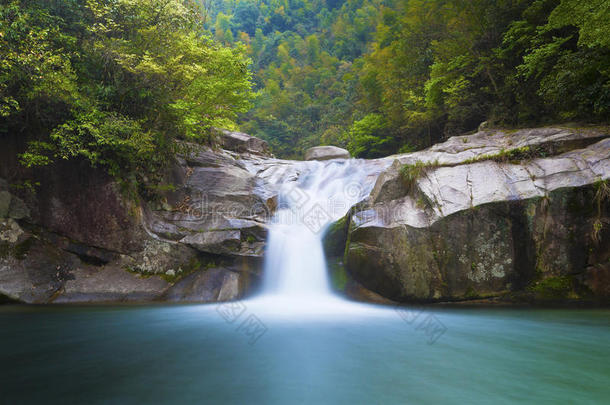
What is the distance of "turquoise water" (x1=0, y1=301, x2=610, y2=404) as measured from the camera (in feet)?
9.53

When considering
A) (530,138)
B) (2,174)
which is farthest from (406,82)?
(2,174)

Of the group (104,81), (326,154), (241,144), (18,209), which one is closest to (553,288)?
(104,81)

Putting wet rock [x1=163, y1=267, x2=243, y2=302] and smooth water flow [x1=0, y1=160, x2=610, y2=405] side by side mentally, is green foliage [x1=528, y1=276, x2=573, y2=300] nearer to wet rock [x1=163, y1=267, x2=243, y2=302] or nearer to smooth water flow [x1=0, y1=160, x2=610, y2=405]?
smooth water flow [x1=0, y1=160, x2=610, y2=405]

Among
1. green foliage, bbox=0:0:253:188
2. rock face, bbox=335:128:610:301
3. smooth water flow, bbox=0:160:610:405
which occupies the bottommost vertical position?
smooth water flow, bbox=0:160:610:405

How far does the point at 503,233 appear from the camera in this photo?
6570 millimetres

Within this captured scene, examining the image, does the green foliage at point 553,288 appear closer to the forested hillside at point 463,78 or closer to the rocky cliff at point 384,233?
the rocky cliff at point 384,233

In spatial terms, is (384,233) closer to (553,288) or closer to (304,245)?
(304,245)

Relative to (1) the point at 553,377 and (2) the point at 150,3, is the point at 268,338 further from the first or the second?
(2) the point at 150,3

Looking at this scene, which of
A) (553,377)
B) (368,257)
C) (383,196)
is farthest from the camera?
(383,196)

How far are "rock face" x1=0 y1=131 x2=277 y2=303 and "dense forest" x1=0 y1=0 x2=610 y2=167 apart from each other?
1010mm

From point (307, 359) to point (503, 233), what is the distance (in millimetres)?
5098

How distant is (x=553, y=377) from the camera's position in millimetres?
3289

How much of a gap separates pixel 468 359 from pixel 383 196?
4.51 meters

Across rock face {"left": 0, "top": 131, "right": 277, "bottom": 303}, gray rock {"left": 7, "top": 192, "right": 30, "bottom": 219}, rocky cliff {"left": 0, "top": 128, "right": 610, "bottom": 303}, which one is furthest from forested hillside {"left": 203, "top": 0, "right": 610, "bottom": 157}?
gray rock {"left": 7, "top": 192, "right": 30, "bottom": 219}
